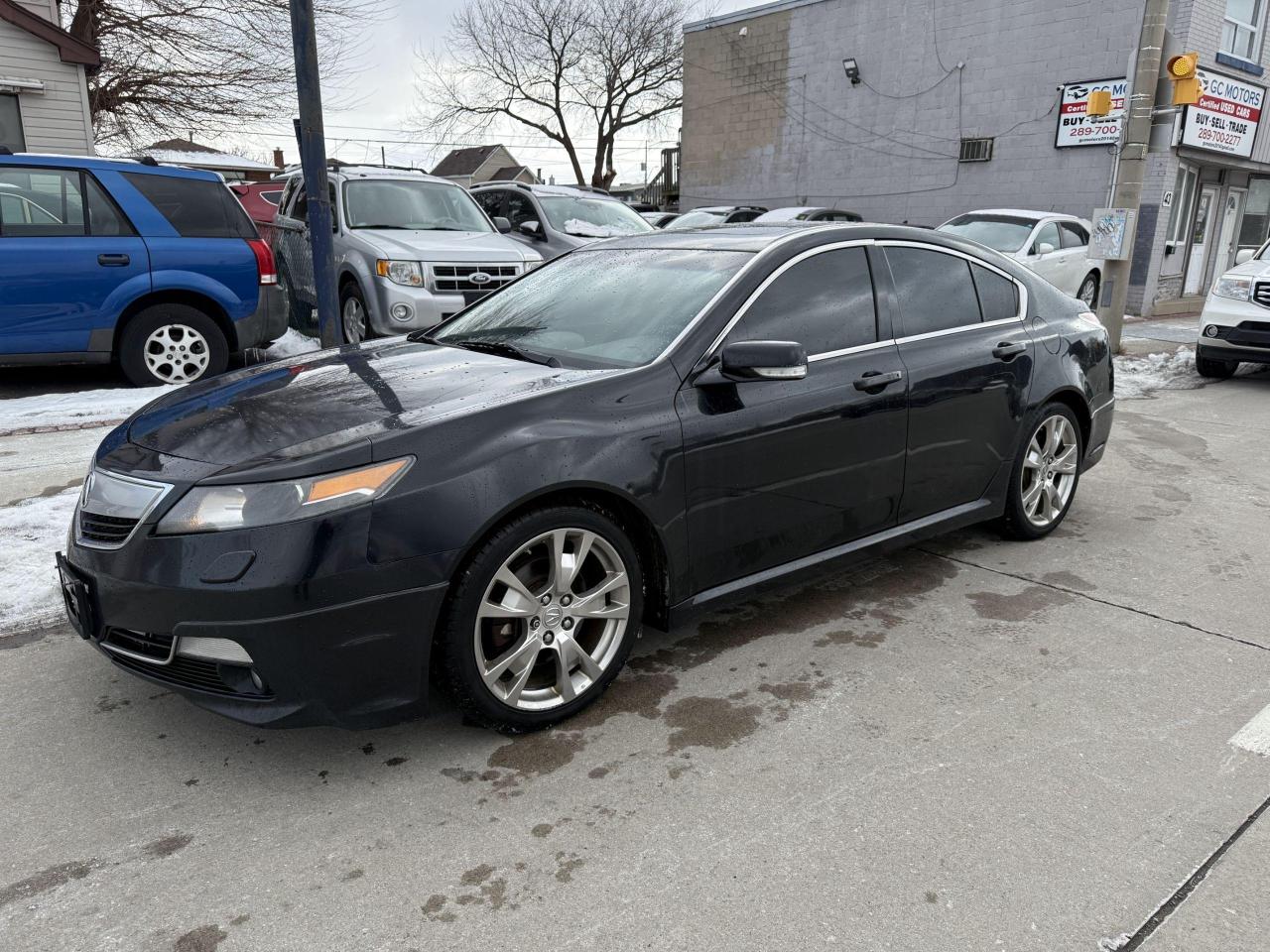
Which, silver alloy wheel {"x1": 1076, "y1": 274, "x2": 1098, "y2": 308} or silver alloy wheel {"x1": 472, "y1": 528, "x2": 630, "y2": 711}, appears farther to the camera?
silver alloy wheel {"x1": 1076, "y1": 274, "x2": 1098, "y2": 308}

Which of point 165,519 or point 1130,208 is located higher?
point 1130,208

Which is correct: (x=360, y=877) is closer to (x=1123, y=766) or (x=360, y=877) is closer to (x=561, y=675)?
(x=561, y=675)

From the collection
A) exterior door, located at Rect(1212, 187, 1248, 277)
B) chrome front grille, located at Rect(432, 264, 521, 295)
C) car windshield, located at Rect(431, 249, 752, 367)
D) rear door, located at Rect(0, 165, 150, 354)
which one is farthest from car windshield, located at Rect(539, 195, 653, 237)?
exterior door, located at Rect(1212, 187, 1248, 277)

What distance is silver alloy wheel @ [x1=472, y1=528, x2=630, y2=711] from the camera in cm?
292

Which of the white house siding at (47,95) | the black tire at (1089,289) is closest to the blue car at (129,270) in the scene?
the white house siding at (47,95)

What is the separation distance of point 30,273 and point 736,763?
6.53 meters

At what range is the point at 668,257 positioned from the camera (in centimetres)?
394

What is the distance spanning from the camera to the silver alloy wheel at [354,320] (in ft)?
28.6

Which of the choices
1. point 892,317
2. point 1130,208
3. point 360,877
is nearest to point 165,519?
point 360,877

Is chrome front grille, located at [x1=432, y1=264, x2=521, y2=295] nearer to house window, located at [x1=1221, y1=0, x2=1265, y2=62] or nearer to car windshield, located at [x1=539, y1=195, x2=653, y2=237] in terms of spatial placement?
car windshield, located at [x1=539, y1=195, x2=653, y2=237]

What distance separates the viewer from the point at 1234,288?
1009 centimetres

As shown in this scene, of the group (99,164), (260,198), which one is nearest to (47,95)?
(260,198)

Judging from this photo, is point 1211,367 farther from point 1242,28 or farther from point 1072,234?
point 1242,28

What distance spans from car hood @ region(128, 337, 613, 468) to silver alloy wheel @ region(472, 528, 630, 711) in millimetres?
511
